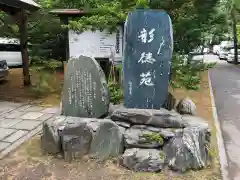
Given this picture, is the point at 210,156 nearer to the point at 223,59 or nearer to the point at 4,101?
the point at 4,101

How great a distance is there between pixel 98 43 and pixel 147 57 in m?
4.85

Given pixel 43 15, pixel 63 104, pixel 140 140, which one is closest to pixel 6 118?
pixel 63 104

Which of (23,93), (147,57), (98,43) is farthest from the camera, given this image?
(23,93)

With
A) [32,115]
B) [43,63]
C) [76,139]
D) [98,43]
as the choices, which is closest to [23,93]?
[43,63]

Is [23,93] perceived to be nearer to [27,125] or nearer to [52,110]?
[52,110]

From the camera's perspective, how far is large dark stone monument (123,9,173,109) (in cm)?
482

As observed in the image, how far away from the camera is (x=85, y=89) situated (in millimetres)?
5055

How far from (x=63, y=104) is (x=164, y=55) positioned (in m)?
1.98

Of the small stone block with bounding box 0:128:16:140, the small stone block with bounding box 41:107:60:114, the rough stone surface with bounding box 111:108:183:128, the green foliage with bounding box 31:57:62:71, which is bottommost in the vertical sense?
the small stone block with bounding box 0:128:16:140

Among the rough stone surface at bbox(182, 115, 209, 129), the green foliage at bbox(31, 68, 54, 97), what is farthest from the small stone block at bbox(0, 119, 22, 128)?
the rough stone surface at bbox(182, 115, 209, 129)

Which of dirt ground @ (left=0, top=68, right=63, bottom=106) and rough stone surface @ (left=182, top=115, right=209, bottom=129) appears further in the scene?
dirt ground @ (left=0, top=68, right=63, bottom=106)

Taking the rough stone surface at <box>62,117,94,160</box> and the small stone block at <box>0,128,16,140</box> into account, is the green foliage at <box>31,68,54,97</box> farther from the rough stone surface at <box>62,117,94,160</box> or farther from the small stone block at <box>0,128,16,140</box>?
the rough stone surface at <box>62,117,94,160</box>

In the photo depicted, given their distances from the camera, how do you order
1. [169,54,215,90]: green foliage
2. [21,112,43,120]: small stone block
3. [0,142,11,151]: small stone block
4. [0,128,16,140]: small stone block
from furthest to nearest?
[169,54,215,90]: green foliage
[21,112,43,120]: small stone block
[0,128,16,140]: small stone block
[0,142,11,151]: small stone block

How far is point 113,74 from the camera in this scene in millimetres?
8406
